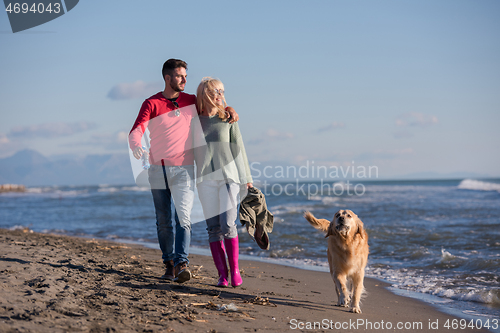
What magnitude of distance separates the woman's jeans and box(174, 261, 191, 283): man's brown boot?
1.56 feet

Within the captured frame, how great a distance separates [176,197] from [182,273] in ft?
2.53

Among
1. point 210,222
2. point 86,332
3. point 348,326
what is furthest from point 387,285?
point 86,332

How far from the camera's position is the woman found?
3803 millimetres

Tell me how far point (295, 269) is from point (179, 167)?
3044 mm

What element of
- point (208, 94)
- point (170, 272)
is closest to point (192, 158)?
point (208, 94)

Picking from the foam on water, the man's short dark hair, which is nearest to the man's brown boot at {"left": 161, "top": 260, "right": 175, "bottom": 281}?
the man's short dark hair

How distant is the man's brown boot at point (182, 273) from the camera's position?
12.6 feet

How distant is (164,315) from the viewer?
9.34ft

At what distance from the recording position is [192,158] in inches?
158

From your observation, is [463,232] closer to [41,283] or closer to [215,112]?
[215,112]

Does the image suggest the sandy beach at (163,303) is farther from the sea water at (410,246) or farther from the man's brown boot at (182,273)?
the sea water at (410,246)

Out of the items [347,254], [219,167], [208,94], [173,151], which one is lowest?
[347,254]

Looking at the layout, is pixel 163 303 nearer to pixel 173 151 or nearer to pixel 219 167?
pixel 219 167

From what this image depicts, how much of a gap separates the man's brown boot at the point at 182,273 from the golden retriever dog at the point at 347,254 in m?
1.48
